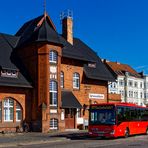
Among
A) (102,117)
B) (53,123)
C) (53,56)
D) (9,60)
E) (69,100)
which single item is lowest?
(53,123)

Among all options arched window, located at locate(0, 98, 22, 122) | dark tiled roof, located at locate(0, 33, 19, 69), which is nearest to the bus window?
arched window, located at locate(0, 98, 22, 122)

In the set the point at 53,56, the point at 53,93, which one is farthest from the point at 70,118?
the point at 53,56

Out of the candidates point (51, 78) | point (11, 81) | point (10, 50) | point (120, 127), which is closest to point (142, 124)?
point (120, 127)

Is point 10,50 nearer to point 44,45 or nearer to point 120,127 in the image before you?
point 44,45

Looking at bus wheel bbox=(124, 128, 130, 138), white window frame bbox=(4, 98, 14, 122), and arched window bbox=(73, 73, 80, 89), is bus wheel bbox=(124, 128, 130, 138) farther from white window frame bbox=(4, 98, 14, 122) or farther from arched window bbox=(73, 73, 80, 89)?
arched window bbox=(73, 73, 80, 89)

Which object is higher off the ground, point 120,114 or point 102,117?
point 120,114

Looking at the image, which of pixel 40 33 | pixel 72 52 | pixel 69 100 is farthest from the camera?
pixel 72 52

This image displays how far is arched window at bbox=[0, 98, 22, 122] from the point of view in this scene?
37862mm

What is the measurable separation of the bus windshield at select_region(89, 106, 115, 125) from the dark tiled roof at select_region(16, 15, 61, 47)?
11.1 meters

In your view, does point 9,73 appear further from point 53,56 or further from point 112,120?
point 112,120

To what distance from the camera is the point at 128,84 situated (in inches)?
4090

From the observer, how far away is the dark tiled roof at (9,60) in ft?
124

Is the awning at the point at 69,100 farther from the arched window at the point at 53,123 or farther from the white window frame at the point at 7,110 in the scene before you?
the white window frame at the point at 7,110

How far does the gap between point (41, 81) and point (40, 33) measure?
4769mm
